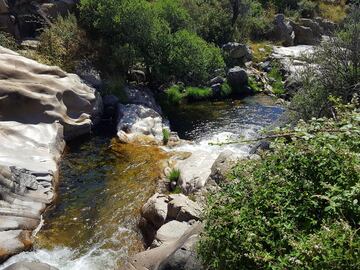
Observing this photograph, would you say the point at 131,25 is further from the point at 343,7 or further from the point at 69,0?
the point at 343,7

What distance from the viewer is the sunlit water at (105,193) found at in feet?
43.0

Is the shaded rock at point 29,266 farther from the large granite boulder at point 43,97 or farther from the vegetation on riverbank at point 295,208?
the large granite boulder at point 43,97

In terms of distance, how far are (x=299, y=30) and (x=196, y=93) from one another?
22168mm

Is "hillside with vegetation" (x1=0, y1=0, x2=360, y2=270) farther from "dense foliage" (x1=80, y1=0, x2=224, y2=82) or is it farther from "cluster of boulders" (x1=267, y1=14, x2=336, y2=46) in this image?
"cluster of boulders" (x1=267, y1=14, x2=336, y2=46)

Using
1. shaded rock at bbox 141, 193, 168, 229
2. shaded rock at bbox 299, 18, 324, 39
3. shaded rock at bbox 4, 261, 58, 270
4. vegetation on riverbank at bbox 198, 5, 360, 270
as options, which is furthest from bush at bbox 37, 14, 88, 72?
shaded rock at bbox 299, 18, 324, 39

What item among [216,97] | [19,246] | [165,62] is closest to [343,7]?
[216,97]

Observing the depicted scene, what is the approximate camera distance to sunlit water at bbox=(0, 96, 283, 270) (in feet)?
43.0

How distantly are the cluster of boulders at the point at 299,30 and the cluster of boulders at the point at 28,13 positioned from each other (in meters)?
23.6

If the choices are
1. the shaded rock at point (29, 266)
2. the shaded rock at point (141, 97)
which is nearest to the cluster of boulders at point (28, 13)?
the shaded rock at point (141, 97)

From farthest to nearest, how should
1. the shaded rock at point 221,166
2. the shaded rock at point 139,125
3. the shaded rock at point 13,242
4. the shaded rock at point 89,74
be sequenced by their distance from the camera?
1. the shaded rock at point 89,74
2. the shaded rock at point 139,125
3. the shaded rock at point 221,166
4. the shaded rock at point 13,242

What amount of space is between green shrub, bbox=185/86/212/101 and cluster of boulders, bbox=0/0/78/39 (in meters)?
10.1

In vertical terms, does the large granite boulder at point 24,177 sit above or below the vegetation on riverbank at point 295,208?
below

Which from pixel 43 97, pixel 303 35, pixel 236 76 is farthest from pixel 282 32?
pixel 43 97

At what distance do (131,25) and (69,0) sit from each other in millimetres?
7364
